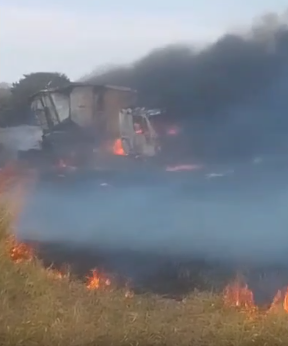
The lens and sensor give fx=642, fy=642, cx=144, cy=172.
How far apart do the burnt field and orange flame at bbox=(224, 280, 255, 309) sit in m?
0.01

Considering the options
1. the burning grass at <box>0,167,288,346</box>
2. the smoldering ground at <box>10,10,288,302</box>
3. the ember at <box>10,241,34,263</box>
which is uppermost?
the smoldering ground at <box>10,10,288,302</box>

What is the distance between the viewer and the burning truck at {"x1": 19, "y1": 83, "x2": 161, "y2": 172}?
155 centimetres

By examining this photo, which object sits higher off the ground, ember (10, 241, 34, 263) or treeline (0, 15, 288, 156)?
treeline (0, 15, 288, 156)

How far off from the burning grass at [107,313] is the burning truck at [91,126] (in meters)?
0.20

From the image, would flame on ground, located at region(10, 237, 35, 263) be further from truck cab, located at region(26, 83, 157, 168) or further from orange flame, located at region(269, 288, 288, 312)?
orange flame, located at region(269, 288, 288, 312)

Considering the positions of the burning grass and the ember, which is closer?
the burning grass

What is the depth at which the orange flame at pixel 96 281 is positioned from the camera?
153 cm

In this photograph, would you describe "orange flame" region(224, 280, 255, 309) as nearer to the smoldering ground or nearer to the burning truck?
the smoldering ground

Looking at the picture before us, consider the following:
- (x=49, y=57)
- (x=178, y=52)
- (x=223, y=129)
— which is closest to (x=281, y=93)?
(x=223, y=129)

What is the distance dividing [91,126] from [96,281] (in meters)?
0.37

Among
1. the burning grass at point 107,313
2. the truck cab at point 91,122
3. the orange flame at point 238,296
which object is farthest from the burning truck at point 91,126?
the orange flame at point 238,296

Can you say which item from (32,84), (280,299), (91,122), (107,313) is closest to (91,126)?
(91,122)

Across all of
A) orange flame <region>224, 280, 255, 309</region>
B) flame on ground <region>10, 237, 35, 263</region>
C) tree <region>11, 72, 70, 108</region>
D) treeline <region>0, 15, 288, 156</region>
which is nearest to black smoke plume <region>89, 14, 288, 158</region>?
treeline <region>0, 15, 288, 156</region>

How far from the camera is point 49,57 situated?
1.56m
